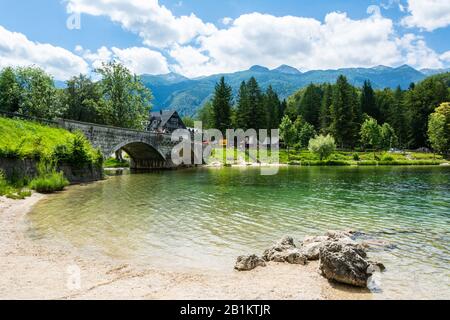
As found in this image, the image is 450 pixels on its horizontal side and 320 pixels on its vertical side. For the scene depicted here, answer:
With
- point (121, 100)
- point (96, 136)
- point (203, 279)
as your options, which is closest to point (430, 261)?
point (203, 279)

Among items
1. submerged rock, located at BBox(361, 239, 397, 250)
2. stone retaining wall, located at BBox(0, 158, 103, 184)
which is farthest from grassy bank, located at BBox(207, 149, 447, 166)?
submerged rock, located at BBox(361, 239, 397, 250)

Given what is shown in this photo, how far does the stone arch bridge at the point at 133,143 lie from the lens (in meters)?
47.1

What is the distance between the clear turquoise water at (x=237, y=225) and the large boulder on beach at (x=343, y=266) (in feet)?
2.12

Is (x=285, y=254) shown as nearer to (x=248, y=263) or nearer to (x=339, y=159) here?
(x=248, y=263)

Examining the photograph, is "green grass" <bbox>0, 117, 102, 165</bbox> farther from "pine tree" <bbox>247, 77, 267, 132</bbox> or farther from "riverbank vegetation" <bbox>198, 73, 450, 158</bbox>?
"riverbank vegetation" <bbox>198, 73, 450, 158</bbox>

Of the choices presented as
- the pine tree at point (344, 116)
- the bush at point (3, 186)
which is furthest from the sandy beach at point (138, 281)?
the pine tree at point (344, 116)

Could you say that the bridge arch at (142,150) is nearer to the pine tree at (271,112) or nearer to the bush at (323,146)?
the bush at (323,146)

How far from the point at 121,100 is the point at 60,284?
222 ft

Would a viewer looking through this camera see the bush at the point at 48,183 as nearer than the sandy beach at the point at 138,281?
No

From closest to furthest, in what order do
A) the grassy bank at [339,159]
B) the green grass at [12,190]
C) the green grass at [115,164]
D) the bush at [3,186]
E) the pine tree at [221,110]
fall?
the green grass at [12,190] → the bush at [3,186] → the green grass at [115,164] → the grassy bank at [339,159] → the pine tree at [221,110]

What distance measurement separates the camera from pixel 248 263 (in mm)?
10852

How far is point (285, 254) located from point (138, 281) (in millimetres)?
4781

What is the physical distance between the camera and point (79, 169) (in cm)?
3850
